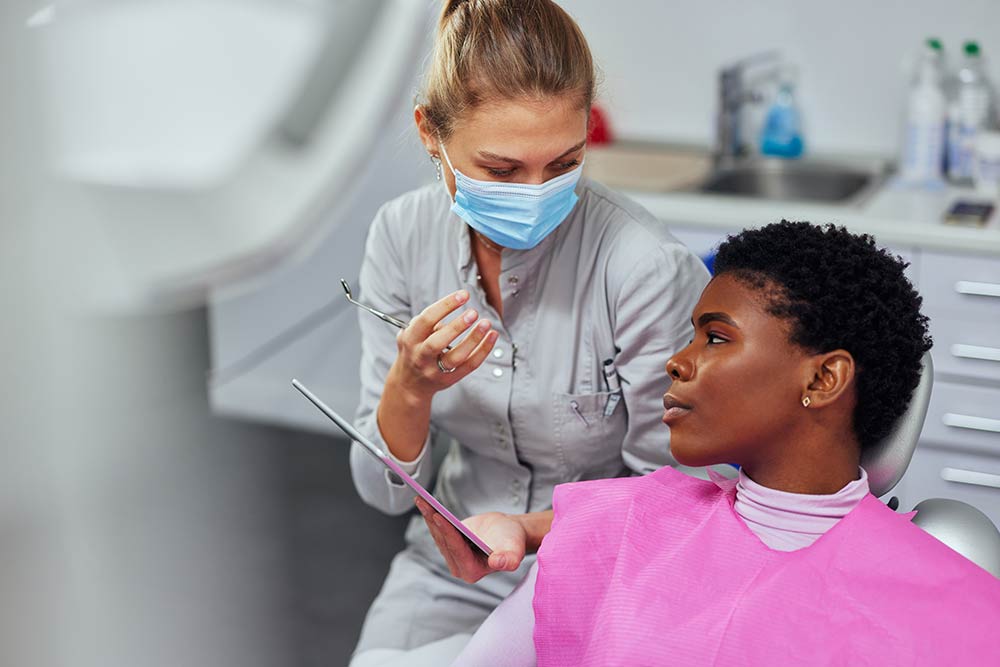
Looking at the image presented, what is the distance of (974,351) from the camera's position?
6.67ft

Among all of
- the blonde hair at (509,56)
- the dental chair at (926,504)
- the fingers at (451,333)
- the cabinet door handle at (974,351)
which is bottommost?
the cabinet door handle at (974,351)

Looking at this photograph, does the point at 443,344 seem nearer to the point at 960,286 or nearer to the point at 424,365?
the point at 424,365

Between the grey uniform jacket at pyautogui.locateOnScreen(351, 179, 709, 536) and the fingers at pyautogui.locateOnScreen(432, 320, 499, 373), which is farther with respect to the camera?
the grey uniform jacket at pyautogui.locateOnScreen(351, 179, 709, 536)

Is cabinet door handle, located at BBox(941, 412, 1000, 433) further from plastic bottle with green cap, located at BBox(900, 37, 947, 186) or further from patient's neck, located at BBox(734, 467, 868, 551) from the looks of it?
patient's neck, located at BBox(734, 467, 868, 551)

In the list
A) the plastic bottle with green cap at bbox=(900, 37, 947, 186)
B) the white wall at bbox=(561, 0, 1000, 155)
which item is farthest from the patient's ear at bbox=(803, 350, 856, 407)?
the white wall at bbox=(561, 0, 1000, 155)

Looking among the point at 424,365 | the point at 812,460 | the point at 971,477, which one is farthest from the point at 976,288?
the point at 424,365

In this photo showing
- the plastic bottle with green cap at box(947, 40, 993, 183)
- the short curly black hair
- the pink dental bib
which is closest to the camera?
the pink dental bib

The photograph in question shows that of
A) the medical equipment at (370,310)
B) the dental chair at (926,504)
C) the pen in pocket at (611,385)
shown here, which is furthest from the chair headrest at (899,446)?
the medical equipment at (370,310)

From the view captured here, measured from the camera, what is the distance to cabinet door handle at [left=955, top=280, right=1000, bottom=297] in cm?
202

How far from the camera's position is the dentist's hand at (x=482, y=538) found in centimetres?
119

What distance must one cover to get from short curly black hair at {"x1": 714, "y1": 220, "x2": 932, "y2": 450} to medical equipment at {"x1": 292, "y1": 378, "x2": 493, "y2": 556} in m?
0.36

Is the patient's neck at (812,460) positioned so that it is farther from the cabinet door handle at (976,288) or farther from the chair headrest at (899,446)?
the cabinet door handle at (976,288)

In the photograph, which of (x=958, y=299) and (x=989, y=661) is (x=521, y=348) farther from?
(x=958, y=299)

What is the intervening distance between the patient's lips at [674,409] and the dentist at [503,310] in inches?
7.6
